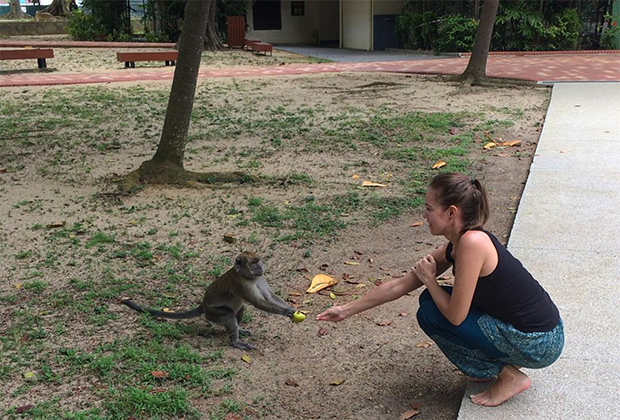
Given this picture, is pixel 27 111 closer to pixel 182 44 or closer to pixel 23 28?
pixel 182 44

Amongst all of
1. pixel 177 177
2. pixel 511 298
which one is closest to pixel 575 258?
pixel 511 298

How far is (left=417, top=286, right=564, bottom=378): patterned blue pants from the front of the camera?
8.89 feet

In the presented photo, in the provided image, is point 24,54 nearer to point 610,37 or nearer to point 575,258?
point 575,258

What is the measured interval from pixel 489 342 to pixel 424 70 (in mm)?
13733

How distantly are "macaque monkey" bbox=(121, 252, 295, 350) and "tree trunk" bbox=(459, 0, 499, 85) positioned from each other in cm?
1030

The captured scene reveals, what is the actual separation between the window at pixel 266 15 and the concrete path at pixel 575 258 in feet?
64.5

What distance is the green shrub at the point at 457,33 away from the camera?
19562 millimetres

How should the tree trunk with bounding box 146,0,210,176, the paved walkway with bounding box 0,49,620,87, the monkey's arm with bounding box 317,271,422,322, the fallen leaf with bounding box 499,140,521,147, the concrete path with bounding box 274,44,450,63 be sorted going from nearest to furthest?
the monkey's arm with bounding box 317,271,422,322 < the tree trunk with bounding box 146,0,210,176 < the fallen leaf with bounding box 499,140,521,147 < the paved walkway with bounding box 0,49,620,87 < the concrete path with bounding box 274,44,450,63

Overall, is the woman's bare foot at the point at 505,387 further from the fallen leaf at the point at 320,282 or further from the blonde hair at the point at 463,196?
the fallen leaf at the point at 320,282

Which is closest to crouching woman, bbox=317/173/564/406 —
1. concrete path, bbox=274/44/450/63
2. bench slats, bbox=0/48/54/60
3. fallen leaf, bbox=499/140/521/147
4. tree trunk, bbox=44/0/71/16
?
fallen leaf, bbox=499/140/521/147

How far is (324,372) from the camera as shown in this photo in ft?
10.8

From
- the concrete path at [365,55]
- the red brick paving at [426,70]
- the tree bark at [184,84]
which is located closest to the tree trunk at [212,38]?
the concrete path at [365,55]

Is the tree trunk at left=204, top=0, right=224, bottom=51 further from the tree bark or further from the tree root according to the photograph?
the tree root

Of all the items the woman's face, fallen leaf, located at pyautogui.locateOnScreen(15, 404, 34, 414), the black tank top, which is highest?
the woman's face
